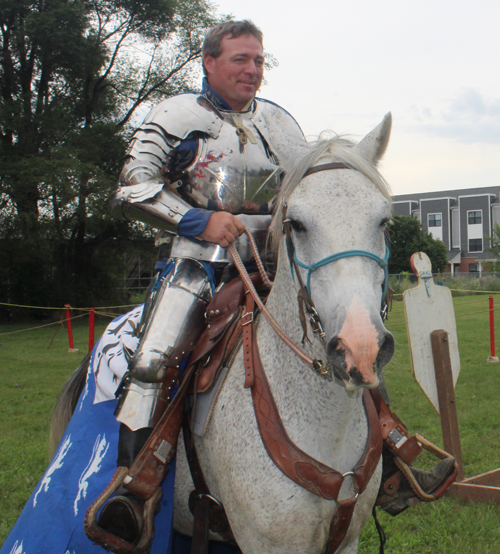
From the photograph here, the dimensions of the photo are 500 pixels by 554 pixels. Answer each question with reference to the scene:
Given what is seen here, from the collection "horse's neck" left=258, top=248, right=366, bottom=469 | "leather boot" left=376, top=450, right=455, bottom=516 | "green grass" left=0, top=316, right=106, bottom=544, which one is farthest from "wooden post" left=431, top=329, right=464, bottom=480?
"green grass" left=0, top=316, right=106, bottom=544

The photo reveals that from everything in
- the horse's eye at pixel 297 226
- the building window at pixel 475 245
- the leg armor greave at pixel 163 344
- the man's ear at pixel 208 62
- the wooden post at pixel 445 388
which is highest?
the man's ear at pixel 208 62

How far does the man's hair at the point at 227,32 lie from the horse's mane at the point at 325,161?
38.9 inches

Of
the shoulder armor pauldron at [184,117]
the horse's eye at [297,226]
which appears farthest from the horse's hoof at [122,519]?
the shoulder armor pauldron at [184,117]

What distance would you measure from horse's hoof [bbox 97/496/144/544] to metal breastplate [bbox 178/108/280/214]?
1391 mm

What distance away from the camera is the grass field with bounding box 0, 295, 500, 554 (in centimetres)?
409

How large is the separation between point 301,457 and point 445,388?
298cm

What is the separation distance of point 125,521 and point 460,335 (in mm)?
14547

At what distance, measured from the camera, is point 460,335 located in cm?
1504

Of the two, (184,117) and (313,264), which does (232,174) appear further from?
(313,264)

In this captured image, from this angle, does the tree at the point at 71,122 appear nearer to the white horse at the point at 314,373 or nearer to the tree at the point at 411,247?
the white horse at the point at 314,373

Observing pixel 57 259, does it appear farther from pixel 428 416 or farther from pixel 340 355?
pixel 340 355

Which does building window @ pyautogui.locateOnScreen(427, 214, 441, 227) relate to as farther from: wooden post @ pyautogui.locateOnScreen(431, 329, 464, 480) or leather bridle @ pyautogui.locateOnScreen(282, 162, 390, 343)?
leather bridle @ pyautogui.locateOnScreen(282, 162, 390, 343)

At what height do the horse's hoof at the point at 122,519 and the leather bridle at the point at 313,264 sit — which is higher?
the leather bridle at the point at 313,264

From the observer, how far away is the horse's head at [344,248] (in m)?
1.51
